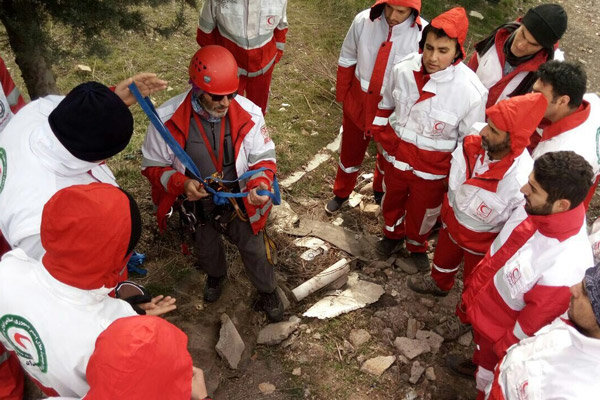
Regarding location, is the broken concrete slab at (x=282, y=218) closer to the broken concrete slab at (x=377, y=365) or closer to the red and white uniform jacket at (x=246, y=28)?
the red and white uniform jacket at (x=246, y=28)

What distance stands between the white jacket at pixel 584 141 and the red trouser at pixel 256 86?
2785 millimetres

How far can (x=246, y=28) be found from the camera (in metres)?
4.50

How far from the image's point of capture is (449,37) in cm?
356

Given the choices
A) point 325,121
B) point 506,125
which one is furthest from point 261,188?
point 325,121

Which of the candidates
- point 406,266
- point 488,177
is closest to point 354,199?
point 406,266

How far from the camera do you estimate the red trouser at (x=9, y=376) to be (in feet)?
9.49

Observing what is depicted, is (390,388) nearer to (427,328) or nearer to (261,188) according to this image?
(427,328)

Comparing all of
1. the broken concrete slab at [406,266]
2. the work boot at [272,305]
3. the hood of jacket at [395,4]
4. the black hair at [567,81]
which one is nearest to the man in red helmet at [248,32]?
the hood of jacket at [395,4]

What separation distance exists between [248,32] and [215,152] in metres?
1.73

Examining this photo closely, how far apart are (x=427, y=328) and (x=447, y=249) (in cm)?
Result: 76

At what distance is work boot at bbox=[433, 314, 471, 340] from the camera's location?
13.5 feet

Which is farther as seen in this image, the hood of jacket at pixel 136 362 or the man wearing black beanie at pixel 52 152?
the man wearing black beanie at pixel 52 152

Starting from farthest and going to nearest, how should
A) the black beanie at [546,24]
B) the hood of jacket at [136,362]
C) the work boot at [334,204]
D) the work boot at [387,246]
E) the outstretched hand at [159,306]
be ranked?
the work boot at [334,204] → the work boot at [387,246] → the black beanie at [546,24] → the outstretched hand at [159,306] → the hood of jacket at [136,362]

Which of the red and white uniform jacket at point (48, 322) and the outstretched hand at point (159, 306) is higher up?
the red and white uniform jacket at point (48, 322)
